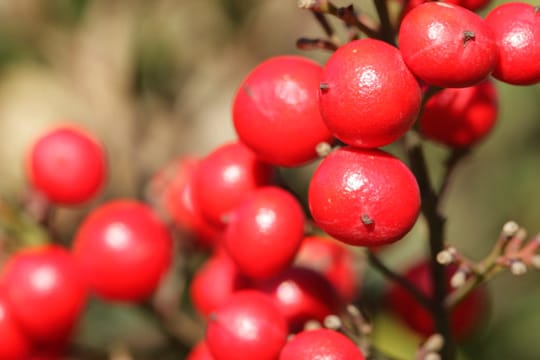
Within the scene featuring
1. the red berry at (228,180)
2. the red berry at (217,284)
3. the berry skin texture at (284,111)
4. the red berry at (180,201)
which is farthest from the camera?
the red berry at (180,201)

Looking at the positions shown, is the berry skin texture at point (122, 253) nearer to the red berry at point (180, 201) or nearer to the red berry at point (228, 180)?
the red berry at point (180, 201)

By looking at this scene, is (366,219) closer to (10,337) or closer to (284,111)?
(284,111)

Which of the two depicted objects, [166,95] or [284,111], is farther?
[166,95]

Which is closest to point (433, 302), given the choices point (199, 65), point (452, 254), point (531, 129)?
point (452, 254)

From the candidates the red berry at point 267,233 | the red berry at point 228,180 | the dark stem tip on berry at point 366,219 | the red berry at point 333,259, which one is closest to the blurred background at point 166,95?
the red berry at point 333,259

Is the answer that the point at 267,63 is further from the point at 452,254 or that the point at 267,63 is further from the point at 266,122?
the point at 452,254

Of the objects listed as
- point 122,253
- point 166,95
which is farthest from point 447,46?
point 166,95

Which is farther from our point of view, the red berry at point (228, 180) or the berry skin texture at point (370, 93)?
the red berry at point (228, 180)
